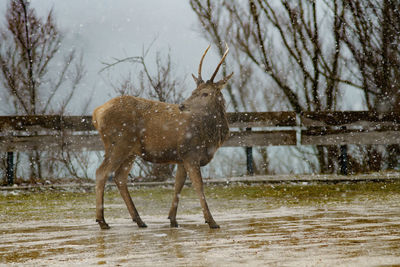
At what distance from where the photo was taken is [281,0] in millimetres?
13289

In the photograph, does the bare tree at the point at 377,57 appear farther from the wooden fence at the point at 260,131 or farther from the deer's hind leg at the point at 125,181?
the deer's hind leg at the point at 125,181

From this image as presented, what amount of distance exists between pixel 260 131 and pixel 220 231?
17.7ft

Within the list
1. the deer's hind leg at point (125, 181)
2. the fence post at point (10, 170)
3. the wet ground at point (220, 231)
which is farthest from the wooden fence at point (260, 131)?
the deer's hind leg at point (125, 181)

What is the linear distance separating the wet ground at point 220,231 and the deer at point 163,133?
530 mm

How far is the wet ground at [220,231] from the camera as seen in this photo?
3.29 meters

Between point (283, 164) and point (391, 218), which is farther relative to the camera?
point (283, 164)

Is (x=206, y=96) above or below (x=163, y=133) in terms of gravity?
above

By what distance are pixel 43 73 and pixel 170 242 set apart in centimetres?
1067

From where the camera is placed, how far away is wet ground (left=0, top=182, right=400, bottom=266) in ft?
10.8

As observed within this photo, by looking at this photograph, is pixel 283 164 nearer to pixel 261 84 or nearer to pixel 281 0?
pixel 261 84

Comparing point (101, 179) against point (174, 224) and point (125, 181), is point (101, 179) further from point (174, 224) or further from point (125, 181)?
point (174, 224)

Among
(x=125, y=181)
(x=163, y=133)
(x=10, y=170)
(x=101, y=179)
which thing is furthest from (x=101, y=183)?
(x=10, y=170)

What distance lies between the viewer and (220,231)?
461cm

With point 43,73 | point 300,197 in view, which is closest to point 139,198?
point 300,197
